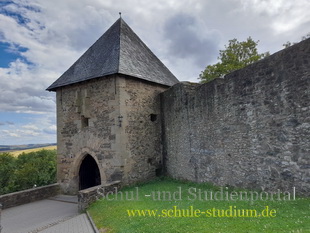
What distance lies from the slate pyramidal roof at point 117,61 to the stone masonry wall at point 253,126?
244 cm

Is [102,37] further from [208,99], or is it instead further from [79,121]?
[208,99]

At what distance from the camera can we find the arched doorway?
12.2 meters

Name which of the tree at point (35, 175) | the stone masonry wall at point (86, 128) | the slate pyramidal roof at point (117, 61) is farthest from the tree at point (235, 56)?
the tree at point (35, 175)

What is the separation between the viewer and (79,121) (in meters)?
11.5

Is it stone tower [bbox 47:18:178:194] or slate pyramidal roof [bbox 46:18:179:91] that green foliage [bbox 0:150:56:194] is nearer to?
stone tower [bbox 47:18:178:194]

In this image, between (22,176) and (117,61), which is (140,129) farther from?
(22,176)

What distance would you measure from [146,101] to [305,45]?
7.16 m

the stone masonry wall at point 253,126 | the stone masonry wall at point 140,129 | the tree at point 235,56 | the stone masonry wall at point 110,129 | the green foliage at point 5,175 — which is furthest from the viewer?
the green foliage at point 5,175

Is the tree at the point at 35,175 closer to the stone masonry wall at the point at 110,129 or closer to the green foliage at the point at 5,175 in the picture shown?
the green foliage at the point at 5,175

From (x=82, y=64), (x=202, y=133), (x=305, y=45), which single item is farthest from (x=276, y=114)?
(x=82, y=64)

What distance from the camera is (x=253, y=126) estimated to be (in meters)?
7.14

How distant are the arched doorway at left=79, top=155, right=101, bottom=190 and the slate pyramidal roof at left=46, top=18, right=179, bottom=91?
4.21 metres

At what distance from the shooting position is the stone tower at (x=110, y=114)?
10.4 metres

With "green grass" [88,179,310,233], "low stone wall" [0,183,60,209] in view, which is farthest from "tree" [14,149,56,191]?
"green grass" [88,179,310,233]
